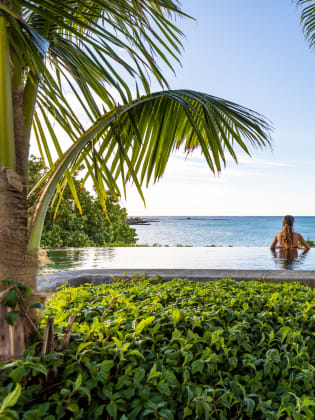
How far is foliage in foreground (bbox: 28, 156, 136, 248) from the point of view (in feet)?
43.4

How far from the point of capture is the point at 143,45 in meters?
2.13

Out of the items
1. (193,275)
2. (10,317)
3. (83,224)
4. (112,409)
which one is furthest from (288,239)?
(83,224)

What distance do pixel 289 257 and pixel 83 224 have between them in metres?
9.07

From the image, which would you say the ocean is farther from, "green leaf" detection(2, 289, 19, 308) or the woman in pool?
"green leaf" detection(2, 289, 19, 308)

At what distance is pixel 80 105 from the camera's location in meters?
2.18

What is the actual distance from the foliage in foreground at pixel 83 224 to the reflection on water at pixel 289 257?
6.48 metres

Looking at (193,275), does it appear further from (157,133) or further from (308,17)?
(308,17)

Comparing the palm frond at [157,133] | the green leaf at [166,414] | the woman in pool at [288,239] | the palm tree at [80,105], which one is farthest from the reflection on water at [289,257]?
the green leaf at [166,414]

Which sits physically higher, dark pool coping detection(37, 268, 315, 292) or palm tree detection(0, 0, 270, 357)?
palm tree detection(0, 0, 270, 357)

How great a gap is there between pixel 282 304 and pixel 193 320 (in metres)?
0.81

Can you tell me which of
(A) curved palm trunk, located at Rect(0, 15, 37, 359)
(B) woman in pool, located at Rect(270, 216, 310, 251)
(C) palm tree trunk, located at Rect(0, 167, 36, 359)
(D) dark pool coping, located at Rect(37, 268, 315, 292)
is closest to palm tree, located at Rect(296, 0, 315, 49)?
(D) dark pool coping, located at Rect(37, 268, 315, 292)

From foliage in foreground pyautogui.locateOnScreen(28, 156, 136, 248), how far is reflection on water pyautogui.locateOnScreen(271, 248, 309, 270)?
21.3 ft

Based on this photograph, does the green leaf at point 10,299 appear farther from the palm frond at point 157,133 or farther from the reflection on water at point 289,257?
the reflection on water at point 289,257

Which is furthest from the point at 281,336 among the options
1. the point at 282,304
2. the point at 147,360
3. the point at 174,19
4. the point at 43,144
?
the point at 174,19
